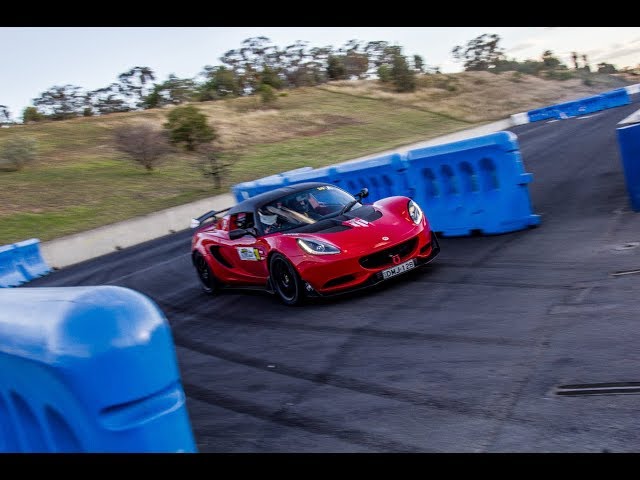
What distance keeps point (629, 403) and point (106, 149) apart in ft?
129

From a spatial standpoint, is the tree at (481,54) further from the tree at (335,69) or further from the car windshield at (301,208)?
the car windshield at (301,208)

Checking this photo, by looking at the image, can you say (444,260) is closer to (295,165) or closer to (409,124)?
(295,165)

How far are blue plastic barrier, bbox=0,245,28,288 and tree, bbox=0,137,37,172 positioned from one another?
1821cm

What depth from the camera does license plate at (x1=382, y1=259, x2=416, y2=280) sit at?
8.45m

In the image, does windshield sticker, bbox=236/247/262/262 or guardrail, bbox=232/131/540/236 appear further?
guardrail, bbox=232/131/540/236

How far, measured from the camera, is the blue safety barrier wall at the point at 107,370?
8.35ft

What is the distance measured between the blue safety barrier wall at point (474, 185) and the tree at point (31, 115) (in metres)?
54.5

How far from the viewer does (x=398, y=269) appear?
852 cm

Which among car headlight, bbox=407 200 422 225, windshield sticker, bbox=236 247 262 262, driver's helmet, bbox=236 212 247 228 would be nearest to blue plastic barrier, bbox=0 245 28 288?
driver's helmet, bbox=236 212 247 228

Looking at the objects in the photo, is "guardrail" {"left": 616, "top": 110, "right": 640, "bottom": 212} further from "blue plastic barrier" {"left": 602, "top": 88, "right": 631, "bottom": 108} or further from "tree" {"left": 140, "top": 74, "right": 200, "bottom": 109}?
"tree" {"left": 140, "top": 74, "right": 200, "bottom": 109}

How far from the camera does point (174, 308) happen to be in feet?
33.8

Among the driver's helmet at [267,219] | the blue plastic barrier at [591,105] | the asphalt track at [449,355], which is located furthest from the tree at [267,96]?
the driver's helmet at [267,219]

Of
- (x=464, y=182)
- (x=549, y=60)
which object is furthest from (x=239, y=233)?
(x=549, y=60)
